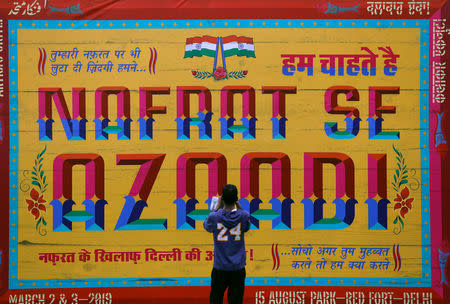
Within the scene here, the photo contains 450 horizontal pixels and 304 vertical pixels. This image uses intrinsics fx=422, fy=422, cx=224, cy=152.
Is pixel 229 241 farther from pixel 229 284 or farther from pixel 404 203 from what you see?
pixel 404 203

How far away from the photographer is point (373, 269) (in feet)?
14.3

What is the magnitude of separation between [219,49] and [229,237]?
6.54 feet

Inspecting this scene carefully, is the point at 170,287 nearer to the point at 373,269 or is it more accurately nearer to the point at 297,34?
the point at 373,269

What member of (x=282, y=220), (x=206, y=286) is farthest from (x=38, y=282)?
(x=282, y=220)

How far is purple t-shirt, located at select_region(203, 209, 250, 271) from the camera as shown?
3422mm

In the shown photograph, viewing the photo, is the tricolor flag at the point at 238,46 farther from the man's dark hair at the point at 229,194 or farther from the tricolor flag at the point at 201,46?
the man's dark hair at the point at 229,194

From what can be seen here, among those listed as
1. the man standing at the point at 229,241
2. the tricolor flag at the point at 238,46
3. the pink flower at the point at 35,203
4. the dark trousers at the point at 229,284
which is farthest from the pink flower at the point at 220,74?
the pink flower at the point at 35,203

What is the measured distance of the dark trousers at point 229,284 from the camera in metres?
3.46

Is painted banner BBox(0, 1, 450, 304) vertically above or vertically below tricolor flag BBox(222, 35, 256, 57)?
below

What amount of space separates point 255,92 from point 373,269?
2.20 meters

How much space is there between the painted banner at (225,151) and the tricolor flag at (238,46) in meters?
0.01

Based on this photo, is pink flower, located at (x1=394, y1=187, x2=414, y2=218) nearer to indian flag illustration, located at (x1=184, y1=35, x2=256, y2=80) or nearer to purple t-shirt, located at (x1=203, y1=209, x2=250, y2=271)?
purple t-shirt, located at (x1=203, y1=209, x2=250, y2=271)

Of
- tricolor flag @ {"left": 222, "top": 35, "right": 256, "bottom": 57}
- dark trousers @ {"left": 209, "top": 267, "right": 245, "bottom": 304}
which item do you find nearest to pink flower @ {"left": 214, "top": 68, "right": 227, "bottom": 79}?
tricolor flag @ {"left": 222, "top": 35, "right": 256, "bottom": 57}

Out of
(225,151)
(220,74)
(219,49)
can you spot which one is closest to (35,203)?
(225,151)
